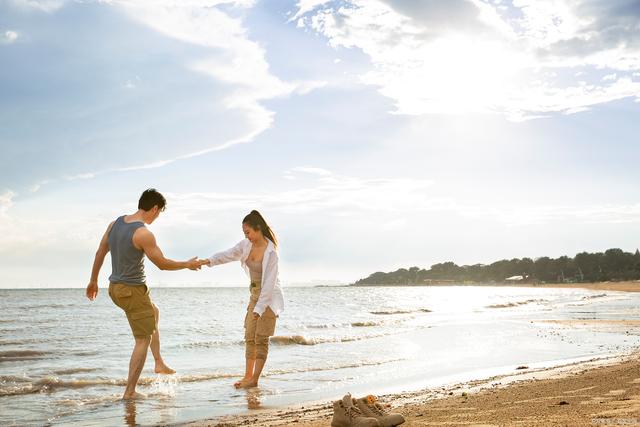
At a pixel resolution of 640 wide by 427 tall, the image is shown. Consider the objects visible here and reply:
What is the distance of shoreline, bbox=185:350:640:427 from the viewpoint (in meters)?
4.93

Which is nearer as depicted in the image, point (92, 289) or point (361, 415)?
point (361, 415)

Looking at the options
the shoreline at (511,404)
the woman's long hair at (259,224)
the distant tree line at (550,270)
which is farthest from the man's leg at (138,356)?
the distant tree line at (550,270)

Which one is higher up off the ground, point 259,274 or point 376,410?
point 259,274

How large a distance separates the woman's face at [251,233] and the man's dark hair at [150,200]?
143cm

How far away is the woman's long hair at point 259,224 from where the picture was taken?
7.87m

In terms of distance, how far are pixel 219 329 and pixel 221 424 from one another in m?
16.5

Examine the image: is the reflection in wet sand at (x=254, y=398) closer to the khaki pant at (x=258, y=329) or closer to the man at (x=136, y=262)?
the khaki pant at (x=258, y=329)

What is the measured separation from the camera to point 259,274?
810 centimetres

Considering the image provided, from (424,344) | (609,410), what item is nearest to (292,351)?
(424,344)

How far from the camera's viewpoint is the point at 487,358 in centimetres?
1157

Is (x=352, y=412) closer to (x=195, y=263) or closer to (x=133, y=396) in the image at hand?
(x=195, y=263)

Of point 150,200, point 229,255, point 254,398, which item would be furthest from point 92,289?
point 254,398

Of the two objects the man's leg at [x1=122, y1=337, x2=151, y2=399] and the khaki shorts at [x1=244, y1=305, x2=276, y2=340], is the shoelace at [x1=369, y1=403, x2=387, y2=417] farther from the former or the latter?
the khaki shorts at [x1=244, y1=305, x2=276, y2=340]

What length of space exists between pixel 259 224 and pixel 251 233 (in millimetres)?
164
